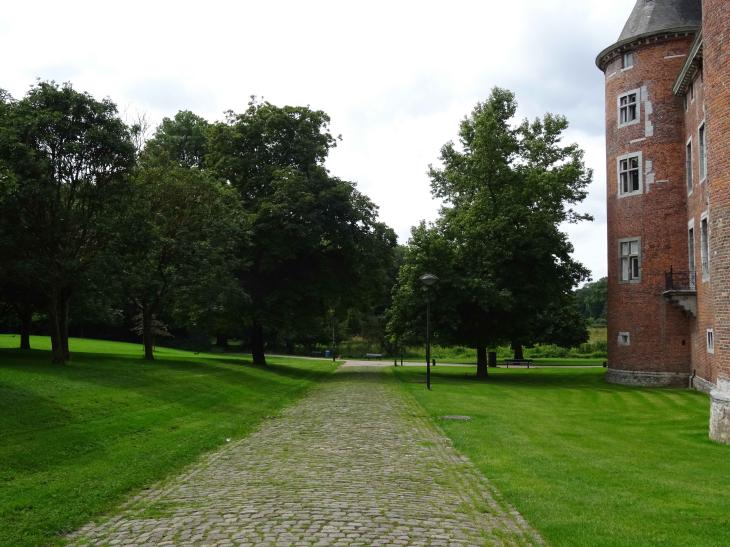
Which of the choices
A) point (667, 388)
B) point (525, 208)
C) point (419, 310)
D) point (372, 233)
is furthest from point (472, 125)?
point (667, 388)

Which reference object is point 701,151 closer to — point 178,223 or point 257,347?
point 178,223

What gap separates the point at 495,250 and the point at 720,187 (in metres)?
19.4

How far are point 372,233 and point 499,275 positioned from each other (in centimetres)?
718

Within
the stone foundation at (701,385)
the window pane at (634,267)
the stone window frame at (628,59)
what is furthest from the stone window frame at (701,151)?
the stone foundation at (701,385)

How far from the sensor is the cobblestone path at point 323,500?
7125mm

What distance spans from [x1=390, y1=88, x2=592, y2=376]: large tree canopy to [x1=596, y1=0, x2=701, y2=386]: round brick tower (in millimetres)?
4572

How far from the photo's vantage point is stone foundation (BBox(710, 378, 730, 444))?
14.7 meters

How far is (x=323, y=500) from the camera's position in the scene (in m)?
8.66

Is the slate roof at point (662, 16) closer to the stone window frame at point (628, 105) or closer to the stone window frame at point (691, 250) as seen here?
the stone window frame at point (628, 105)

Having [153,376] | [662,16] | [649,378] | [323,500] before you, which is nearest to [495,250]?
[649,378]

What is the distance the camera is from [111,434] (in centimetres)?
1298

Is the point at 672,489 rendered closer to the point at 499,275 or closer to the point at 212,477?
the point at 212,477

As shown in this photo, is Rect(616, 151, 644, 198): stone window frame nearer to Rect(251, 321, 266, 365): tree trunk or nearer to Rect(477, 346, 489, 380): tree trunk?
Rect(477, 346, 489, 380): tree trunk

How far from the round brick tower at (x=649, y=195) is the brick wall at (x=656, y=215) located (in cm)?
4
